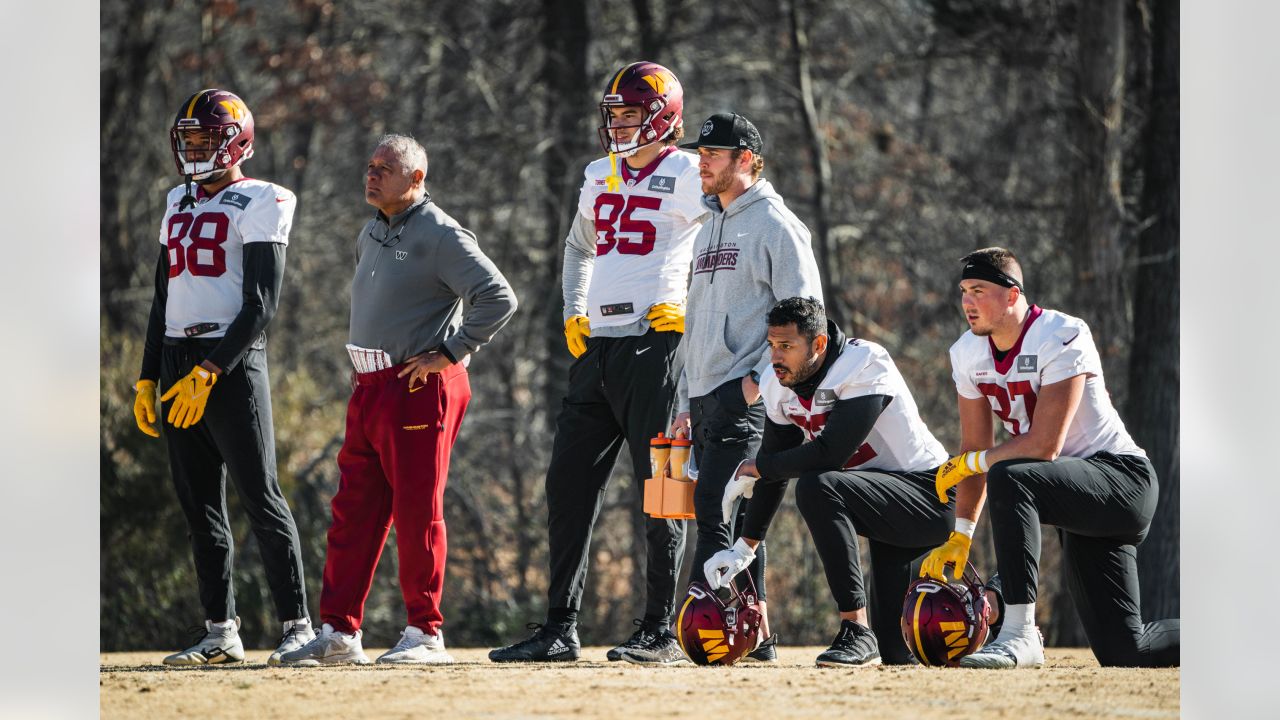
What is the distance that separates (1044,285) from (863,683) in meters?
8.34

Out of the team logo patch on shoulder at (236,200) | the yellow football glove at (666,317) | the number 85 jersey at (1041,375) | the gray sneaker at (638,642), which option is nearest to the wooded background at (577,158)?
the team logo patch on shoulder at (236,200)

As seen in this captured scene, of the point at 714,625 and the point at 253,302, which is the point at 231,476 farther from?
the point at 714,625

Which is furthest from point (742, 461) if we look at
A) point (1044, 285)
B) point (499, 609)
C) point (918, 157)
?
point (918, 157)

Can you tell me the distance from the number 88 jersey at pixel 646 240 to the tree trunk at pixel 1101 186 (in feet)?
21.6

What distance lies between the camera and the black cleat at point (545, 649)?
5.80 m

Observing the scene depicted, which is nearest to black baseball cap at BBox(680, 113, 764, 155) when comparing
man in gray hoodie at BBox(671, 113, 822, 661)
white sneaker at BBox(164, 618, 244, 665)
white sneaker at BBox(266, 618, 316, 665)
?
man in gray hoodie at BBox(671, 113, 822, 661)

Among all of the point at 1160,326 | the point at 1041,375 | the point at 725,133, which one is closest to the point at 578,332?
the point at 725,133

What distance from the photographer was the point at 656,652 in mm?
5707

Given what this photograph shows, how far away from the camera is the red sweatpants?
18.6 ft

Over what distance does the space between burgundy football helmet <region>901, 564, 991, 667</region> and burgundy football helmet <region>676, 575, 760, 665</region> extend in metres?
0.53

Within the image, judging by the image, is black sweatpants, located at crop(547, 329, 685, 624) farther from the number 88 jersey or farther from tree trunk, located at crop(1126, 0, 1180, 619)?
tree trunk, located at crop(1126, 0, 1180, 619)

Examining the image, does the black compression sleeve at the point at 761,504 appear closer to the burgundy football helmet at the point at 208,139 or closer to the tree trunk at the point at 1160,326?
the burgundy football helmet at the point at 208,139

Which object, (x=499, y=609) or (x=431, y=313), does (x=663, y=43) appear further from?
(x=431, y=313)
